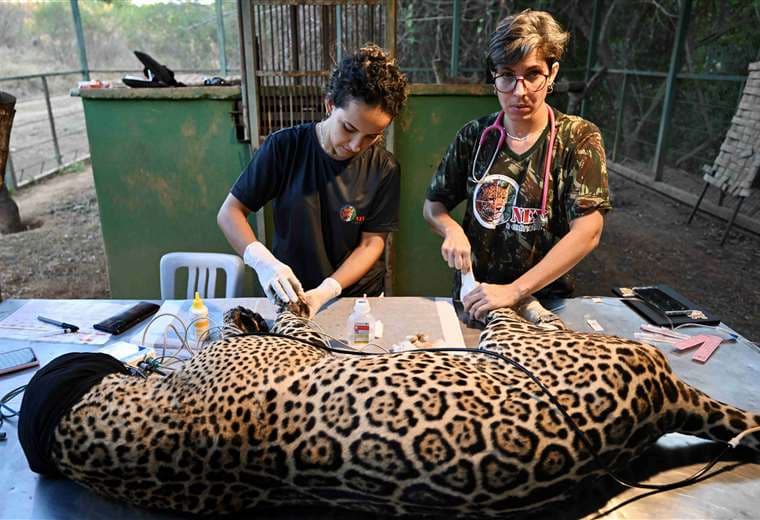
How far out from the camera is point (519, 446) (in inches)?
53.4

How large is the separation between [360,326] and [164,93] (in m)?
2.40

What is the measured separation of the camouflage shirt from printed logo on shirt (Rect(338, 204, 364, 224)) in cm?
42

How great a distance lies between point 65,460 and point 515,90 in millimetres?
1856

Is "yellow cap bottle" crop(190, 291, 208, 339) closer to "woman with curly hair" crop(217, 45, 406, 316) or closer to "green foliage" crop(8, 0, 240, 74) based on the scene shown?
"woman with curly hair" crop(217, 45, 406, 316)

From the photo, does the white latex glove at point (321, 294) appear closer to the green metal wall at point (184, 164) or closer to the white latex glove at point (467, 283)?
the white latex glove at point (467, 283)

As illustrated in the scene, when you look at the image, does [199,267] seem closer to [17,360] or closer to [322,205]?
[322,205]

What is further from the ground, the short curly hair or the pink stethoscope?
the short curly hair

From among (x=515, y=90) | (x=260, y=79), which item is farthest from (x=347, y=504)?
(x=260, y=79)

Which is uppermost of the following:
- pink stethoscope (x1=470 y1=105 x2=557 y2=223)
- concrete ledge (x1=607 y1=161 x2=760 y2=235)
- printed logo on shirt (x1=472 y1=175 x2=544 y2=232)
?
pink stethoscope (x1=470 y1=105 x2=557 y2=223)

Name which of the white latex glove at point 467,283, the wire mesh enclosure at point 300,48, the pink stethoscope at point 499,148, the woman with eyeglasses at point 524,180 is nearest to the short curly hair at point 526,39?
the woman with eyeglasses at point 524,180

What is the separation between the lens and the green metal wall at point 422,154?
3742 mm

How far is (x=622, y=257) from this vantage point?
6227mm

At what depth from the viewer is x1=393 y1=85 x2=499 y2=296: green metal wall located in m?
3.74

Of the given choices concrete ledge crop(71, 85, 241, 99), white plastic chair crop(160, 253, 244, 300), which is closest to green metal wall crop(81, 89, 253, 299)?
concrete ledge crop(71, 85, 241, 99)
